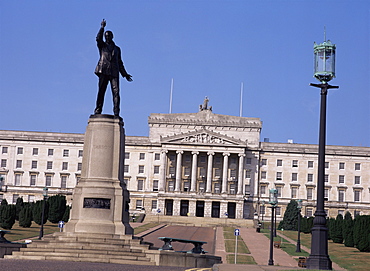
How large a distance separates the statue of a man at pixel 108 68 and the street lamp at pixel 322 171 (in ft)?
33.4

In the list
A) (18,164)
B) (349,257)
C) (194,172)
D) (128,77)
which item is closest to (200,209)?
(194,172)

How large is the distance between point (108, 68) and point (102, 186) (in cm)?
565

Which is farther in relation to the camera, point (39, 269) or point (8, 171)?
point (8, 171)

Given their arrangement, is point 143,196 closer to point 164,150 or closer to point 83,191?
point 164,150

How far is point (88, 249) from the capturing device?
26719 millimetres

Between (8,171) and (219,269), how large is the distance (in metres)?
113

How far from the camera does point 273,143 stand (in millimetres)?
128875

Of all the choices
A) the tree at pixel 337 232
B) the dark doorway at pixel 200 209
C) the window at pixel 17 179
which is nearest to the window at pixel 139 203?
the dark doorway at pixel 200 209

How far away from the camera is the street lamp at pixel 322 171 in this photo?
71.9ft

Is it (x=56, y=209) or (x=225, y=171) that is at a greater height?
(x=225, y=171)

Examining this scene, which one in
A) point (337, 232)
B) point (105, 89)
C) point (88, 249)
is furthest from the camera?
point (337, 232)

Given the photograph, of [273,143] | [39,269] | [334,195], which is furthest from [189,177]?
[39,269]

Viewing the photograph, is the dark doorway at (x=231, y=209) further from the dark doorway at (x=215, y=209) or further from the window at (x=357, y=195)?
the window at (x=357, y=195)

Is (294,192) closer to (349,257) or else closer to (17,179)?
(17,179)
